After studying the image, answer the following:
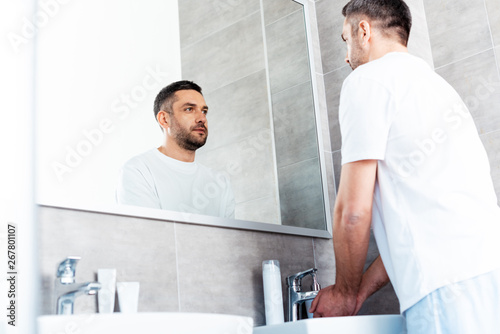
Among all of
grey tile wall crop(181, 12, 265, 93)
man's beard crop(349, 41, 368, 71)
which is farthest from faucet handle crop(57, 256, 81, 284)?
man's beard crop(349, 41, 368, 71)

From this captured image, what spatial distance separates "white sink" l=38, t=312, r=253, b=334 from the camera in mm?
808

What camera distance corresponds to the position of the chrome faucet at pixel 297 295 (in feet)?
4.94

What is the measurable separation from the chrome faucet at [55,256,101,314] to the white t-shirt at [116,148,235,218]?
25cm

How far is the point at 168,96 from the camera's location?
1.45 metres

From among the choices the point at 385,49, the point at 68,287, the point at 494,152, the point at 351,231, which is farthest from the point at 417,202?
the point at 494,152

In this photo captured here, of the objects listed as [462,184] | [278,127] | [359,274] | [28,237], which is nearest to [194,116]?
[278,127]

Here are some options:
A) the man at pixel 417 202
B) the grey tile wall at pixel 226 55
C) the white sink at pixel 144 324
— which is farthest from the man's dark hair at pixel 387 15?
the white sink at pixel 144 324

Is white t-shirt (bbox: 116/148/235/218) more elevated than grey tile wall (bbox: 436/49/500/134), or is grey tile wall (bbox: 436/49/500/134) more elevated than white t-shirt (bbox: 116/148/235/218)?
grey tile wall (bbox: 436/49/500/134)

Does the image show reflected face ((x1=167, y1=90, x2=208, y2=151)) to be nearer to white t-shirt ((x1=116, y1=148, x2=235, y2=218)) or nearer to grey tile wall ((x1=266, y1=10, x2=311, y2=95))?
white t-shirt ((x1=116, y1=148, x2=235, y2=218))

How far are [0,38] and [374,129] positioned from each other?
883mm

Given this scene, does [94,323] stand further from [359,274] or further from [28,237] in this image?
[359,274]

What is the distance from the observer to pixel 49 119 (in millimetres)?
1204

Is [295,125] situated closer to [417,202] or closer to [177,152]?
[177,152]

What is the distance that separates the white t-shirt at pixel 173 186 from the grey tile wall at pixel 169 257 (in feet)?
0.18
